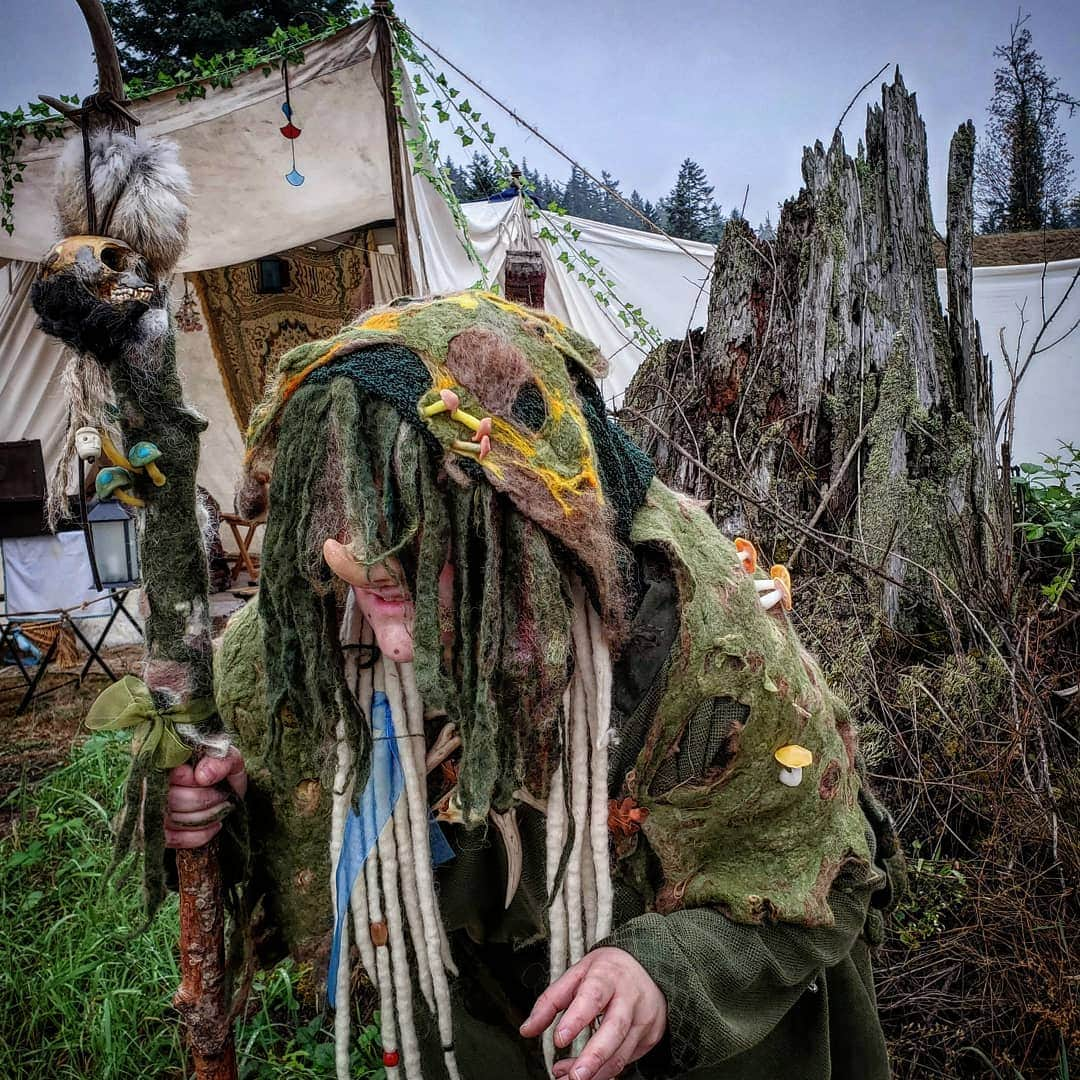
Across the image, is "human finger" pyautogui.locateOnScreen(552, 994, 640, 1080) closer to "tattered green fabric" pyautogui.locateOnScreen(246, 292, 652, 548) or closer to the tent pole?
"tattered green fabric" pyautogui.locateOnScreen(246, 292, 652, 548)

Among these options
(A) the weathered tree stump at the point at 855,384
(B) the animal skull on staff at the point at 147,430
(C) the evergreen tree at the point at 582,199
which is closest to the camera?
(B) the animal skull on staff at the point at 147,430

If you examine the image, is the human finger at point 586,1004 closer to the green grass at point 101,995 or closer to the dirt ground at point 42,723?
the green grass at point 101,995

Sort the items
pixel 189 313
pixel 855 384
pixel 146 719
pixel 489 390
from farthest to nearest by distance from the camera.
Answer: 1. pixel 189 313
2. pixel 855 384
3. pixel 146 719
4. pixel 489 390

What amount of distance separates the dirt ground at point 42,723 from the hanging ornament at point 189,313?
2459mm

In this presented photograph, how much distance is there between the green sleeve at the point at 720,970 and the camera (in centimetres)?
107

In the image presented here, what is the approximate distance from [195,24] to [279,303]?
180 inches

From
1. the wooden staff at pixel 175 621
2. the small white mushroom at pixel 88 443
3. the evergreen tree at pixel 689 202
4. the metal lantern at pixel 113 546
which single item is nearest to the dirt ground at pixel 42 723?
the metal lantern at pixel 113 546

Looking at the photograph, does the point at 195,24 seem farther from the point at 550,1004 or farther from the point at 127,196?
the point at 550,1004

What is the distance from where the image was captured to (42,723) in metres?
4.50

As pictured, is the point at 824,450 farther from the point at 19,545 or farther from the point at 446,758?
the point at 19,545

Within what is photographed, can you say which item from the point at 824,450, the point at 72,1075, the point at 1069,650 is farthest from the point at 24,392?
the point at 1069,650

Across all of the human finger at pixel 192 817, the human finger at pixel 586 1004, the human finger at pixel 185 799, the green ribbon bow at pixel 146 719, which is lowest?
the human finger at pixel 586 1004

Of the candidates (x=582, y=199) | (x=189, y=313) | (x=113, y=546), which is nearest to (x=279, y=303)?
(x=189, y=313)

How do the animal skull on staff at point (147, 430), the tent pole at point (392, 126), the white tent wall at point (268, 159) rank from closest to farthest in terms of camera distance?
the animal skull on staff at point (147, 430) < the tent pole at point (392, 126) < the white tent wall at point (268, 159)
